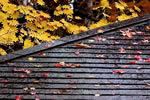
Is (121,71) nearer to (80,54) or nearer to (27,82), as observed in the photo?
(80,54)

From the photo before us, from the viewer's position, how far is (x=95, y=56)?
466 cm

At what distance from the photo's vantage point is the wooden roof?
12.9 ft

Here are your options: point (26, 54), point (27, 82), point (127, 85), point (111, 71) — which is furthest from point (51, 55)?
point (127, 85)

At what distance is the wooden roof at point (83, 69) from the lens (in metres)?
3.94

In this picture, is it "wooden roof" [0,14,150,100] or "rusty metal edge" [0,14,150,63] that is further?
"rusty metal edge" [0,14,150,63]

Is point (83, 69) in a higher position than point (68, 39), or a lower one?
lower

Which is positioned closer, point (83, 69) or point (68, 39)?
point (83, 69)

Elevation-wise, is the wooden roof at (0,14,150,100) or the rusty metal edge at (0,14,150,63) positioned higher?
the rusty metal edge at (0,14,150,63)

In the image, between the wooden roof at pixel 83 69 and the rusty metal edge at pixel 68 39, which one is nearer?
the wooden roof at pixel 83 69

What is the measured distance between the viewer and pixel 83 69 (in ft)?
14.4

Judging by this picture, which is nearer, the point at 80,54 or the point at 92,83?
the point at 92,83

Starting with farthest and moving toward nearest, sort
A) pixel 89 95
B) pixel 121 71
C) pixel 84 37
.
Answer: pixel 84 37 < pixel 121 71 < pixel 89 95

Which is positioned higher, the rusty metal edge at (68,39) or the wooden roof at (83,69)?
the rusty metal edge at (68,39)

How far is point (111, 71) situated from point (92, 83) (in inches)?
18.5
